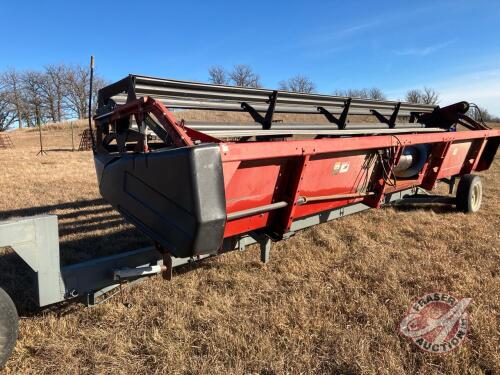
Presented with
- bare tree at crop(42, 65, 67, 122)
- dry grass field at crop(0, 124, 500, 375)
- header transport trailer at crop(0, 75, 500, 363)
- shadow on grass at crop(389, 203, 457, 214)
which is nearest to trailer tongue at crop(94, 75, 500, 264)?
header transport trailer at crop(0, 75, 500, 363)

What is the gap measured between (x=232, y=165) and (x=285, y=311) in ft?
3.77

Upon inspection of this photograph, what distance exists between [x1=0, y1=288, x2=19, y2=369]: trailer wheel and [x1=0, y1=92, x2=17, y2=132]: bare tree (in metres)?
56.9

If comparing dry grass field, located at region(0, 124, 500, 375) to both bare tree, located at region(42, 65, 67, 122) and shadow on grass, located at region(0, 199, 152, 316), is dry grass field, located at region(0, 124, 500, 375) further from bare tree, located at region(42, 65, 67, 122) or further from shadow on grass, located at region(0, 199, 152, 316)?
bare tree, located at region(42, 65, 67, 122)

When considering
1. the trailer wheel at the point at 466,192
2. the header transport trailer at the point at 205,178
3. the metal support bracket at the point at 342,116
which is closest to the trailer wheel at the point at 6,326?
the header transport trailer at the point at 205,178

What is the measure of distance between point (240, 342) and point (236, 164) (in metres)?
1.05

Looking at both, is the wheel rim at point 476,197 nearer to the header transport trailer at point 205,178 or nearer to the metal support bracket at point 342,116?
the header transport trailer at point 205,178

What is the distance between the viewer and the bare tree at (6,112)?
162 feet

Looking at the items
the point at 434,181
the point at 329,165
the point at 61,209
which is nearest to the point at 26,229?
the point at 329,165

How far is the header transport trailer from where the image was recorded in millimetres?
1979

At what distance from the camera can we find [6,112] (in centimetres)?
5016

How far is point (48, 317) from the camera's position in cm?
257

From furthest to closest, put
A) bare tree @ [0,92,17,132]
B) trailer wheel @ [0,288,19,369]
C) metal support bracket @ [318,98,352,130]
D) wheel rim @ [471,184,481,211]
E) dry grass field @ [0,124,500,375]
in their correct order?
bare tree @ [0,92,17,132] < wheel rim @ [471,184,481,211] < metal support bracket @ [318,98,352,130] < dry grass field @ [0,124,500,375] < trailer wheel @ [0,288,19,369]

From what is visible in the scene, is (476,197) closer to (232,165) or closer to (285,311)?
(285,311)

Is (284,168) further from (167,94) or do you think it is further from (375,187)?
(375,187)
